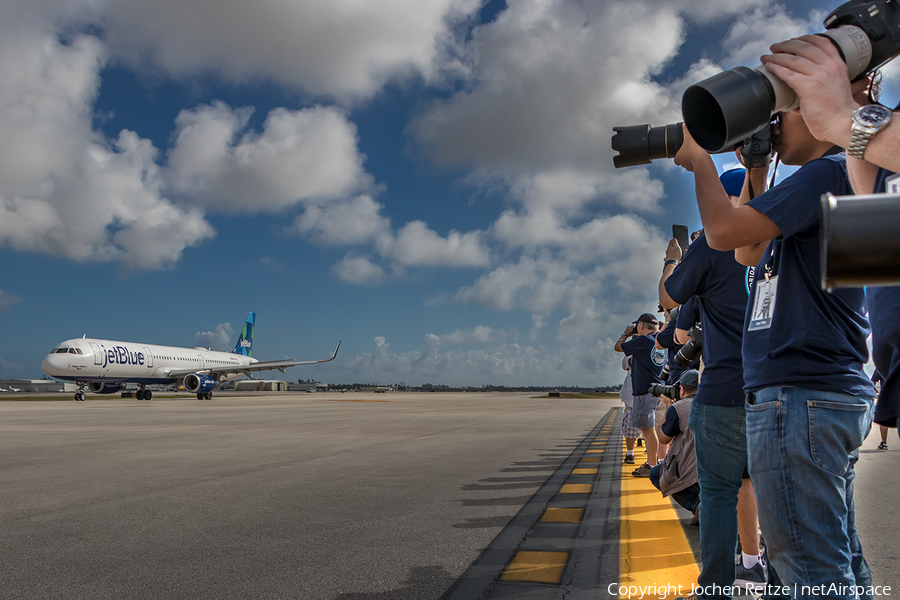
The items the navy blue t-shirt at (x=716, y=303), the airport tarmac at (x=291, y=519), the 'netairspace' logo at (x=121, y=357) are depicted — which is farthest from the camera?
the 'netairspace' logo at (x=121, y=357)

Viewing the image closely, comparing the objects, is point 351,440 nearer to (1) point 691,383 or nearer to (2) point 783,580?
(1) point 691,383

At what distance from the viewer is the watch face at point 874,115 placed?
47.9 inches

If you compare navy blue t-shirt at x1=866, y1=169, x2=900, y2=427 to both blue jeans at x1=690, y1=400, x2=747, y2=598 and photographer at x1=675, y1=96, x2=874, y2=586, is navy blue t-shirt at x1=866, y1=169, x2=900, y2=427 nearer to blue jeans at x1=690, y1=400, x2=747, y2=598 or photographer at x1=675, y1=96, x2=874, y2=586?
photographer at x1=675, y1=96, x2=874, y2=586

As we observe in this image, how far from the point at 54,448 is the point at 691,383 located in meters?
8.78

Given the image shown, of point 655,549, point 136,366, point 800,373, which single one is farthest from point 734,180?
point 136,366

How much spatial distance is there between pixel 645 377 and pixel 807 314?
5.12 meters

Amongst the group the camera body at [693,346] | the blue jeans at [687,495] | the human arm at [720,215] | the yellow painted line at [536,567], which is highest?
the human arm at [720,215]

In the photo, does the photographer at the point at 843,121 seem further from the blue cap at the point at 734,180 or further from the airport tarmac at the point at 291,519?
the airport tarmac at the point at 291,519

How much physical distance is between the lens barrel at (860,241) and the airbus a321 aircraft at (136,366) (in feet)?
108

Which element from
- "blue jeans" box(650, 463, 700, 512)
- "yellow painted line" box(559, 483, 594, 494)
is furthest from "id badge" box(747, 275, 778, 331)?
"yellow painted line" box(559, 483, 594, 494)

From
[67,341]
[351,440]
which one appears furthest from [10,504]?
[67,341]

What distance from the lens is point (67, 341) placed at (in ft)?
93.4

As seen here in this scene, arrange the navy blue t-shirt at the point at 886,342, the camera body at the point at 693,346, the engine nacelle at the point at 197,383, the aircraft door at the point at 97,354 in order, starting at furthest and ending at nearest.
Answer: the engine nacelle at the point at 197,383 → the aircraft door at the point at 97,354 → the camera body at the point at 693,346 → the navy blue t-shirt at the point at 886,342

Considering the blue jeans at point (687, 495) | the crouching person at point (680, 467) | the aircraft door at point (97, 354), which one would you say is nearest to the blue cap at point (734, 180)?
the crouching person at point (680, 467)
